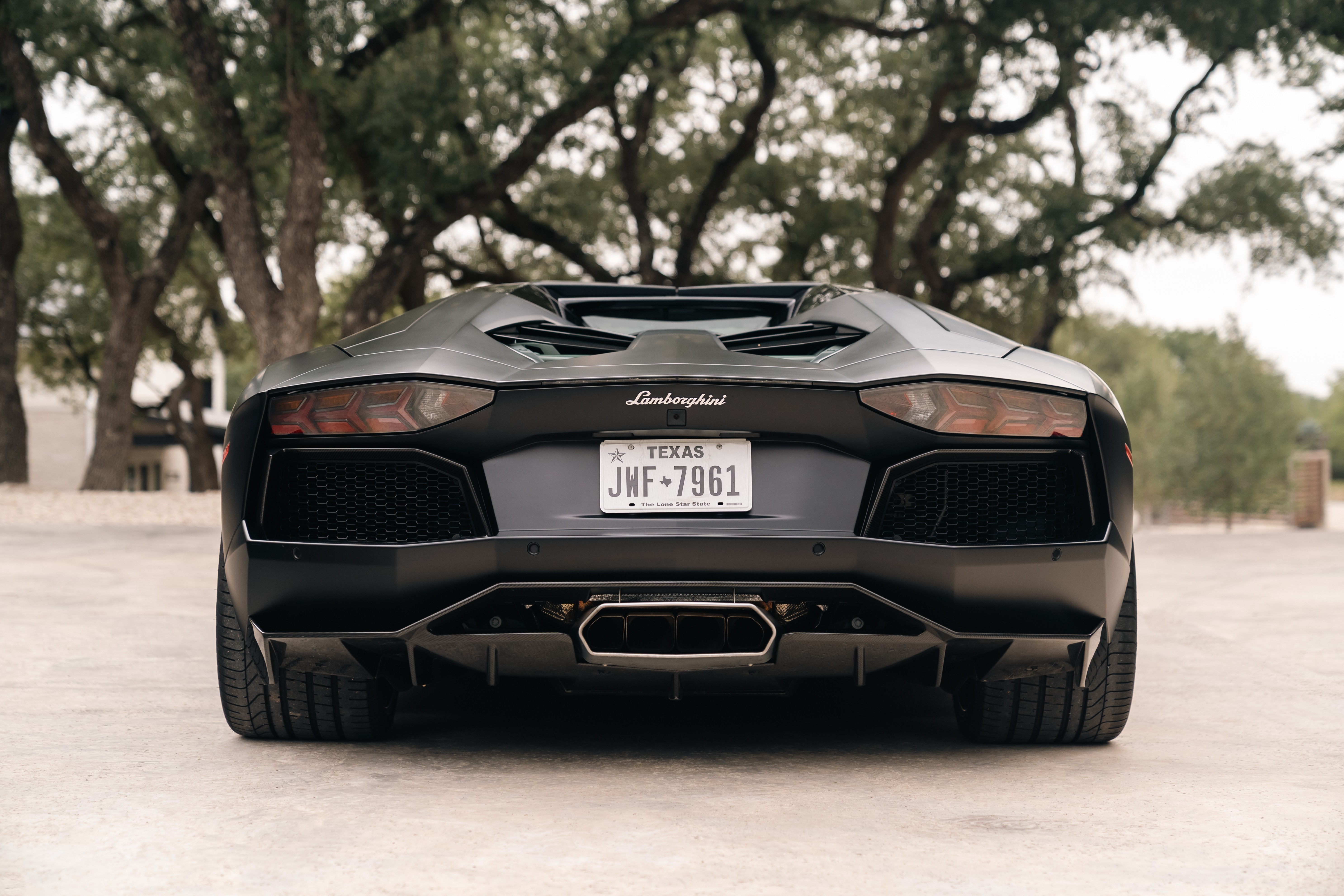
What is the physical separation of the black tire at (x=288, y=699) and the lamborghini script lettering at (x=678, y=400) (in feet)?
3.62

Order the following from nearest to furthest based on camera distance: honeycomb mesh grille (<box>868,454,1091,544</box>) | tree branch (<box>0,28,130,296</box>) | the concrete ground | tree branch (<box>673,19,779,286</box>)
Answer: the concrete ground → honeycomb mesh grille (<box>868,454,1091,544</box>) → tree branch (<box>0,28,130,296</box>) → tree branch (<box>673,19,779,286</box>)

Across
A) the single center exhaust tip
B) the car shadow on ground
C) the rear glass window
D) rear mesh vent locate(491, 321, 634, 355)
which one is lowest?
the car shadow on ground

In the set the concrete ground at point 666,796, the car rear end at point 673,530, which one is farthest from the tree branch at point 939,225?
the car rear end at point 673,530

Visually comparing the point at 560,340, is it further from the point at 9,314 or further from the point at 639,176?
the point at 639,176

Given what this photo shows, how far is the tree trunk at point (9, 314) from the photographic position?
63.0 feet

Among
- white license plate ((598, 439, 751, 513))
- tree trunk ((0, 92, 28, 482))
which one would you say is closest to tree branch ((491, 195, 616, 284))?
tree trunk ((0, 92, 28, 482))

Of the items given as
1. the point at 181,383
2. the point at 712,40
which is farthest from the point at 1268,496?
the point at 181,383

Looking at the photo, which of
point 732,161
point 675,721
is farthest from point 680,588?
point 732,161

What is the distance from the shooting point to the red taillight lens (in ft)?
9.66

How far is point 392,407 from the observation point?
2938 millimetres

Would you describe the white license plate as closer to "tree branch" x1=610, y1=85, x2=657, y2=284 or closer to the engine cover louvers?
the engine cover louvers

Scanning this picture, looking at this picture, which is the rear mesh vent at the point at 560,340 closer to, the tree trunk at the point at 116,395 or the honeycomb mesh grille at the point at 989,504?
the honeycomb mesh grille at the point at 989,504

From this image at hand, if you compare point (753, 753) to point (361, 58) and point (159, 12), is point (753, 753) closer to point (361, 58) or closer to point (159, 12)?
point (361, 58)

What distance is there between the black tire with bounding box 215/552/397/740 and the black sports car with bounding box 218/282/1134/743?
0.25m
